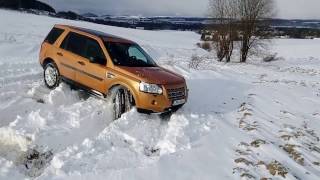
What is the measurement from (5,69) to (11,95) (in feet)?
11.9

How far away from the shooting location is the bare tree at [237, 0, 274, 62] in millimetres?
45188

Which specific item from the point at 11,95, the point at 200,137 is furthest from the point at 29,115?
the point at 200,137

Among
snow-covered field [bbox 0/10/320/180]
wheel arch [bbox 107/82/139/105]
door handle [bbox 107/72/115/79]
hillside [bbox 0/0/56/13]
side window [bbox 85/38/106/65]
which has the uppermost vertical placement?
hillside [bbox 0/0/56/13]

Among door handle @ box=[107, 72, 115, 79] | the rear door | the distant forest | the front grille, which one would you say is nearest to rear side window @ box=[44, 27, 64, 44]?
the rear door

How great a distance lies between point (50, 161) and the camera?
22.5ft

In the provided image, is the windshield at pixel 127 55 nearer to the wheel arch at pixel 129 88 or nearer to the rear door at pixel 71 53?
the wheel arch at pixel 129 88

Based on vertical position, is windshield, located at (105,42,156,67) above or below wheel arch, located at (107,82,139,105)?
above

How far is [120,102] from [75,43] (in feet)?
7.85

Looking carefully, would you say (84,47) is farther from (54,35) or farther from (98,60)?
(54,35)

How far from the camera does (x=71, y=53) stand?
10.6 m

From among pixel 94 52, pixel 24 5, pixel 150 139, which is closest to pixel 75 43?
pixel 94 52

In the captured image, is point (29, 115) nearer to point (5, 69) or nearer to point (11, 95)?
point (11, 95)

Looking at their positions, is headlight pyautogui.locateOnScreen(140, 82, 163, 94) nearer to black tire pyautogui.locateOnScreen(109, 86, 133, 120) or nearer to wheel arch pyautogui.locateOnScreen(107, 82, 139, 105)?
wheel arch pyautogui.locateOnScreen(107, 82, 139, 105)

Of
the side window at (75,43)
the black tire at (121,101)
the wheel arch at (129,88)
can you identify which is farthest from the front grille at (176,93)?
the side window at (75,43)
